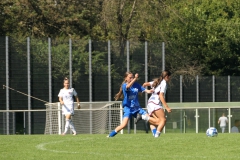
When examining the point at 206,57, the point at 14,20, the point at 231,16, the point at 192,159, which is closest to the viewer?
the point at 192,159

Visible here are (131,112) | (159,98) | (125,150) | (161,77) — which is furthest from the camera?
(131,112)

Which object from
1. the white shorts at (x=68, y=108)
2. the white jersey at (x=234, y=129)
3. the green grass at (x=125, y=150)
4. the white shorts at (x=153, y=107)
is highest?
the white shorts at (x=153, y=107)

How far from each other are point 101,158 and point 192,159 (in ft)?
4.90

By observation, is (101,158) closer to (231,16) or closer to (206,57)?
(206,57)

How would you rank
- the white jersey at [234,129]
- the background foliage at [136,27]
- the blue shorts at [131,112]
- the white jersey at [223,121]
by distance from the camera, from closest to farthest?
the blue shorts at [131,112] < the white jersey at [223,121] < the white jersey at [234,129] < the background foliage at [136,27]

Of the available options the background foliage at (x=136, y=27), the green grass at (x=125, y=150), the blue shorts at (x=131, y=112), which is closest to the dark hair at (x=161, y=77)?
the blue shorts at (x=131, y=112)

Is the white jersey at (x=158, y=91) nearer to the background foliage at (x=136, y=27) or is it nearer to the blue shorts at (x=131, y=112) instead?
the blue shorts at (x=131, y=112)

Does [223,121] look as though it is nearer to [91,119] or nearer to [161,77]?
[91,119]

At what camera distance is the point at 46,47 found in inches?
1377

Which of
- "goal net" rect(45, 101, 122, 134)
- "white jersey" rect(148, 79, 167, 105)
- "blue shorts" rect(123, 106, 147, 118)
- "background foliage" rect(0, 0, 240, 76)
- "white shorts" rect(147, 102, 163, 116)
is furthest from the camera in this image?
"background foliage" rect(0, 0, 240, 76)

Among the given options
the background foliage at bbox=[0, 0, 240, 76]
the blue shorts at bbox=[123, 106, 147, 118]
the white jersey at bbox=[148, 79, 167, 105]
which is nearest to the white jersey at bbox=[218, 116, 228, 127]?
the background foliage at bbox=[0, 0, 240, 76]

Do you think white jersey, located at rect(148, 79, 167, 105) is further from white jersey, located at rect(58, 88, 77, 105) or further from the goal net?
the goal net

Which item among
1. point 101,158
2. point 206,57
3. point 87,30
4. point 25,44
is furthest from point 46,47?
point 101,158

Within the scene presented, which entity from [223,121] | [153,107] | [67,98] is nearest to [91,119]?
[223,121]
